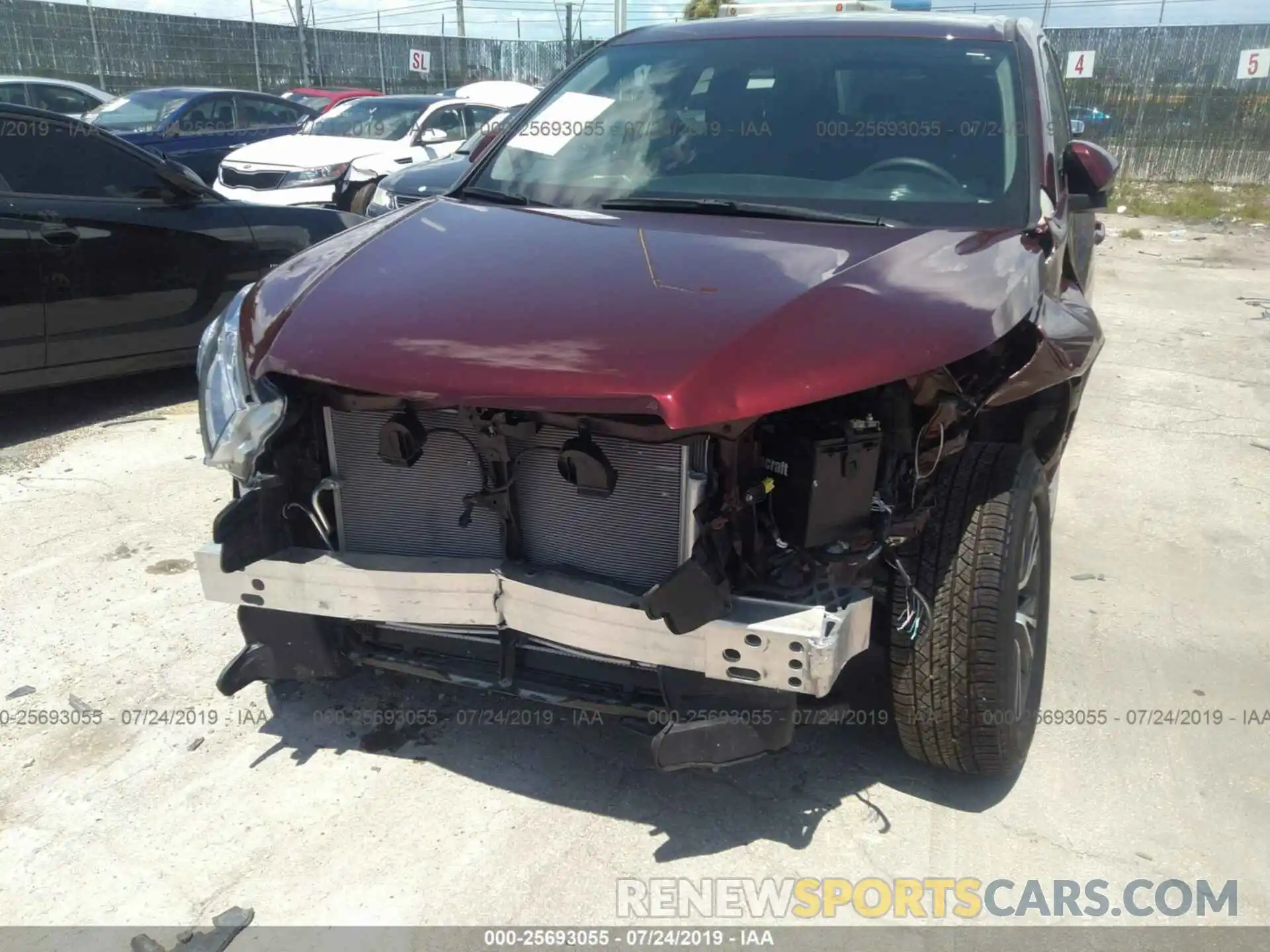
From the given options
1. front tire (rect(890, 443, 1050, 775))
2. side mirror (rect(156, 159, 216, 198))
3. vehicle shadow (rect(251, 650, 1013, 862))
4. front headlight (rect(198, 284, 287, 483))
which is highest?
side mirror (rect(156, 159, 216, 198))

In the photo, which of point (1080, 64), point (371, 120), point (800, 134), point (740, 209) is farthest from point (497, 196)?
point (1080, 64)

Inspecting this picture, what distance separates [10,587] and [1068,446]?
15.4 ft

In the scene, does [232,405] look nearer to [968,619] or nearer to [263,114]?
[968,619]

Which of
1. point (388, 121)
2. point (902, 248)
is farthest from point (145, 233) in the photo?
point (388, 121)

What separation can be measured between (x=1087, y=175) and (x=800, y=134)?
3.02 feet

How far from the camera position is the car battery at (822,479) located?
7.04 feet

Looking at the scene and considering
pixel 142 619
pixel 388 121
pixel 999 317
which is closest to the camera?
pixel 999 317

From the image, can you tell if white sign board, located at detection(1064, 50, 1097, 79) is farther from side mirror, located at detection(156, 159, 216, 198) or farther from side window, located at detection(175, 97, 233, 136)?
side mirror, located at detection(156, 159, 216, 198)

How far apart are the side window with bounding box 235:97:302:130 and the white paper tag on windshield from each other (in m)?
10.0

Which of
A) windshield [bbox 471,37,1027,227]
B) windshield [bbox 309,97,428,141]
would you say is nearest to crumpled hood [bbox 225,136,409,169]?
windshield [bbox 309,97,428,141]

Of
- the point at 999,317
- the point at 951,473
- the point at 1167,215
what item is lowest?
the point at 1167,215

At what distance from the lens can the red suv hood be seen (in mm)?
2041

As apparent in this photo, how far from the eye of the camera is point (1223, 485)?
4.80 metres

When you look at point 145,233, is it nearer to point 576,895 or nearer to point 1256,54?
point 576,895
